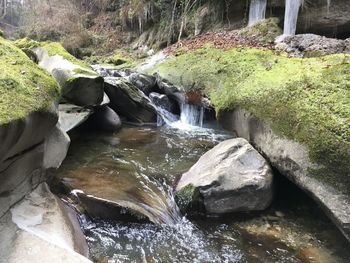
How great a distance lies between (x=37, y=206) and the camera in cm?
364

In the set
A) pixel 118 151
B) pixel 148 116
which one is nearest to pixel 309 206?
pixel 118 151

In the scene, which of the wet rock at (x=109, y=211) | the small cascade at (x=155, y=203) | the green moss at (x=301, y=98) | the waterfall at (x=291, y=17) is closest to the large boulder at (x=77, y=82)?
the green moss at (x=301, y=98)

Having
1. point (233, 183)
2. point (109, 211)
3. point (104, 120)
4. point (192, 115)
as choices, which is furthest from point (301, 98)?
point (104, 120)

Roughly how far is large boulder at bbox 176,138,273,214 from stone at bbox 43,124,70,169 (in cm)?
161

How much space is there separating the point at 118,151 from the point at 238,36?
710 cm

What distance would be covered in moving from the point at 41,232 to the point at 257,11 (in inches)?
477

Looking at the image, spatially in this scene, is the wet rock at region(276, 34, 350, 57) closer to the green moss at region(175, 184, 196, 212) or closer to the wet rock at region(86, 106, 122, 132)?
the wet rock at region(86, 106, 122, 132)

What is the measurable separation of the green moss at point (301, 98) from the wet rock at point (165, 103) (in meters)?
2.23

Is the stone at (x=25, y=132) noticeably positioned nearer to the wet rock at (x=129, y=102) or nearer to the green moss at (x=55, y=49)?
the green moss at (x=55, y=49)

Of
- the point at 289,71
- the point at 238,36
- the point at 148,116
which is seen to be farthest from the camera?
the point at 238,36

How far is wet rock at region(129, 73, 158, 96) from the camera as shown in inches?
390

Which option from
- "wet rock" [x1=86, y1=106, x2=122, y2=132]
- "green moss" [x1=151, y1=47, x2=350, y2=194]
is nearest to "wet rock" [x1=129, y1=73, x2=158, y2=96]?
"wet rock" [x1=86, y1=106, x2=122, y2=132]

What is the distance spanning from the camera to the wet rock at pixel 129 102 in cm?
841

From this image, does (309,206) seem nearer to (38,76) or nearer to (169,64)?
(38,76)
